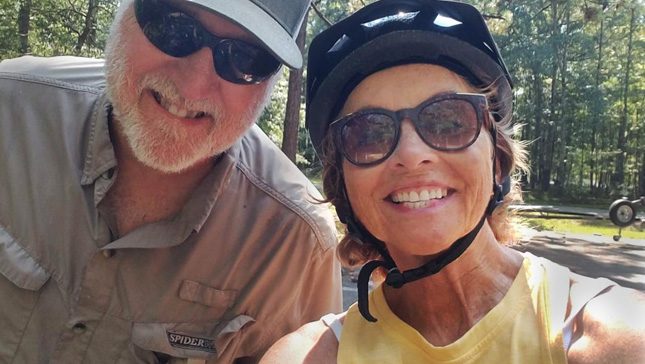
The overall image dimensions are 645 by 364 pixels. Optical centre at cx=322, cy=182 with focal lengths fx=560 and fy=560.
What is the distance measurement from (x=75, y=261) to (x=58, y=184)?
31cm

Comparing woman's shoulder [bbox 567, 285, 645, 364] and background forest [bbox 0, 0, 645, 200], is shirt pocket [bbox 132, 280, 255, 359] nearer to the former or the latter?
woman's shoulder [bbox 567, 285, 645, 364]

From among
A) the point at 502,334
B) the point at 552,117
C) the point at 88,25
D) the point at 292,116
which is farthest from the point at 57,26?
the point at 502,334

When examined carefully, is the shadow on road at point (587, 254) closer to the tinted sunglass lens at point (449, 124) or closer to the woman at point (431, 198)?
the woman at point (431, 198)

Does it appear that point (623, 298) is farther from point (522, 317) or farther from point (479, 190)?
point (479, 190)

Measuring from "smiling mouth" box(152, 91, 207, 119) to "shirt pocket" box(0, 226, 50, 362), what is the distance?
78 centimetres

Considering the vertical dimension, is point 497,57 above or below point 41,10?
below

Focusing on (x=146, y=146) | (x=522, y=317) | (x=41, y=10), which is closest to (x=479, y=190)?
(x=522, y=317)

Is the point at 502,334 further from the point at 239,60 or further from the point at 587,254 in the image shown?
the point at 587,254

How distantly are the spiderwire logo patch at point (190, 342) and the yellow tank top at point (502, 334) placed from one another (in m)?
0.80

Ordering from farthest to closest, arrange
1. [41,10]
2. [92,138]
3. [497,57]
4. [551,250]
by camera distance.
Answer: [41,10] → [551,250] → [92,138] → [497,57]

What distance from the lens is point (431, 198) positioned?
1550mm

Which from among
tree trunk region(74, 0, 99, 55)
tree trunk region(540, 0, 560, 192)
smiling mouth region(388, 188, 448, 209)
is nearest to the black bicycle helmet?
smiling mouth region(388, 188, 448, 209)

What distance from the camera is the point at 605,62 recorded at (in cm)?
1105

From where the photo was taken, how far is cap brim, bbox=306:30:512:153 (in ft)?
5.34
